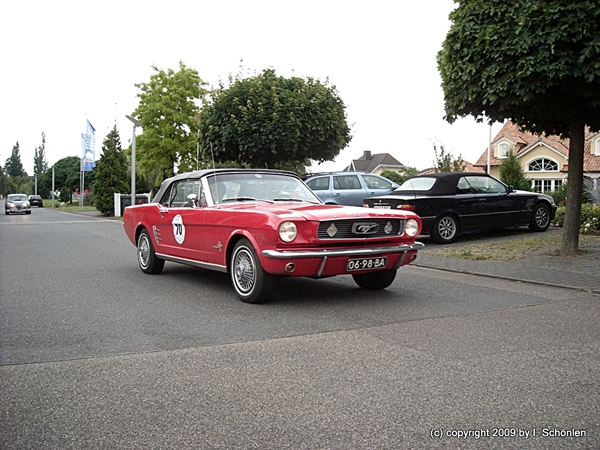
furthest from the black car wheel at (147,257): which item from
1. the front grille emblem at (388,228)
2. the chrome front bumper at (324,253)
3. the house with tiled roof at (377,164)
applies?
the house with tiled roof at (377,164)

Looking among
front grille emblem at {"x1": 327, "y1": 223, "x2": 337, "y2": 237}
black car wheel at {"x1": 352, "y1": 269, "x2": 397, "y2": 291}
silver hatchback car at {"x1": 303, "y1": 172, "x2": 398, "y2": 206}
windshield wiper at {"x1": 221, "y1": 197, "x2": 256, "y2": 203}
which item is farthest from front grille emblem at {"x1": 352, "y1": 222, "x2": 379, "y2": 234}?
silver hatchback car at {"x1": 303, "y1": 172, "x2": 398, "y2": 206}

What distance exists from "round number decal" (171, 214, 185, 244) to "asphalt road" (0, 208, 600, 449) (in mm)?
936

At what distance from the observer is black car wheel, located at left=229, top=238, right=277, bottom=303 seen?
6.76m

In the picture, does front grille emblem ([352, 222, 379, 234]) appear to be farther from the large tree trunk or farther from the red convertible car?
the large tree trunk

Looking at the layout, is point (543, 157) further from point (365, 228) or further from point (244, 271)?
point (244, 271)

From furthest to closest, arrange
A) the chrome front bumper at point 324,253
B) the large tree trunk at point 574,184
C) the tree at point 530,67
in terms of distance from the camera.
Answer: the large tree trunk at point 574,184
the tree at point 530,67
the chrome front bumper at point 324,253

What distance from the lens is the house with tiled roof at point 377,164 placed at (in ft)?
312

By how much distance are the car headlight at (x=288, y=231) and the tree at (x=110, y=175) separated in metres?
36.6

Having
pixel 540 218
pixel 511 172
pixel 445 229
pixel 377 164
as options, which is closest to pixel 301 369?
pixel 445 229

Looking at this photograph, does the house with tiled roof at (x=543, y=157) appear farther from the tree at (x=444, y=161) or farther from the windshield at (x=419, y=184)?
the windshield at (x=419, y=184)

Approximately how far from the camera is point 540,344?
5.11 m

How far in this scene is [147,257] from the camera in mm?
9727

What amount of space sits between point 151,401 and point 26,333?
2.39m

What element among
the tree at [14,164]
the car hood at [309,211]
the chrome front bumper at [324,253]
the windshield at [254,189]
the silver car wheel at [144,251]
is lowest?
the silver car wheel at [144,251]
